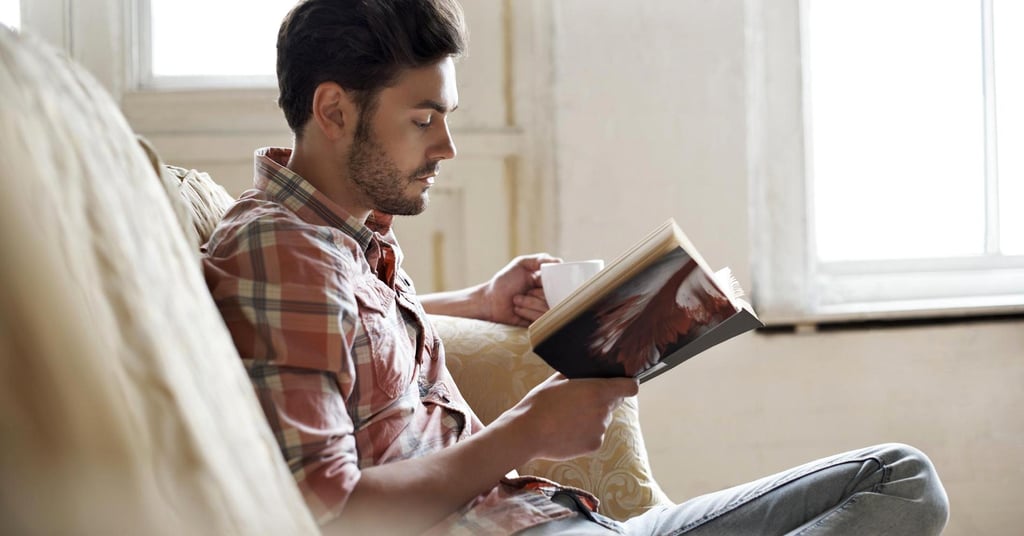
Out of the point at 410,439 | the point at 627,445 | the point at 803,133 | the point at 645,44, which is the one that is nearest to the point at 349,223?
the point at 410,439

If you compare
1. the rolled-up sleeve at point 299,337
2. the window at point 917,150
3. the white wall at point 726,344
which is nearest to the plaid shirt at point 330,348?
the rolled-up sleeve at point 299,337

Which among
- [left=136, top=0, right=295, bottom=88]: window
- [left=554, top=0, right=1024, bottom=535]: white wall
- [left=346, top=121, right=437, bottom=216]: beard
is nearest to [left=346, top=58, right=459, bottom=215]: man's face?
[left=346, top=121, right=437, bottom=216]: beard

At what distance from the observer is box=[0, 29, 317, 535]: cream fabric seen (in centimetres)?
40

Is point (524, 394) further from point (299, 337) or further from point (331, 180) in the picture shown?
point (299, 337)

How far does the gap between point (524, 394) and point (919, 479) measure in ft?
1.75

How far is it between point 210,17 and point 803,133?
1313 millimetres

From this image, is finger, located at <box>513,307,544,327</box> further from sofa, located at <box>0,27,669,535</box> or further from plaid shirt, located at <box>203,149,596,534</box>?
sofa, located at <box>0,27,669,535</box>

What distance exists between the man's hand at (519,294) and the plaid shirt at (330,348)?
0.31 meters

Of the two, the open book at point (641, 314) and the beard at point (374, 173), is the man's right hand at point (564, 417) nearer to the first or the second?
the open book at point (641, 314)

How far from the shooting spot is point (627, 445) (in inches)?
53.2

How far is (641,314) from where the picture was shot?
0.91m

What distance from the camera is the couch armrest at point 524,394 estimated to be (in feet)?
4.35

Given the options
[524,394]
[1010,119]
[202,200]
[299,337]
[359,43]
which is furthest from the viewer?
[1010,119]

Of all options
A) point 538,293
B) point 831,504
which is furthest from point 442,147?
point 831,504
